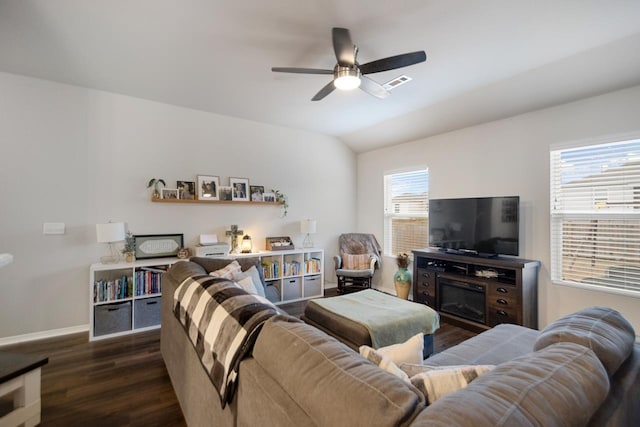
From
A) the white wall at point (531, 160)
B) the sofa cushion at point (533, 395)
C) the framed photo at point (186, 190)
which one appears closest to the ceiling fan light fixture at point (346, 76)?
the sofa cushion at point (533, 395)

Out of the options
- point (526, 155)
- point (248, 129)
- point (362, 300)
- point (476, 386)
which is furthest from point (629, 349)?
point (248, 129)

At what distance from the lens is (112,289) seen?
3.14m

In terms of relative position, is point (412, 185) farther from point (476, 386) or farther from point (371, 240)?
point (476, 386)

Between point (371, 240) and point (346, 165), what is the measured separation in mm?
1539

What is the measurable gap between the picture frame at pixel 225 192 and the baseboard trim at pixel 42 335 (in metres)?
2.18

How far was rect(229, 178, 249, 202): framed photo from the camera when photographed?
4.27 metres

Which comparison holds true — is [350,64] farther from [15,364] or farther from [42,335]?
[42,335]

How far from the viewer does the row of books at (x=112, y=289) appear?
3.07m

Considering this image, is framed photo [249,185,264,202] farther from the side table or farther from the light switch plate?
the side table

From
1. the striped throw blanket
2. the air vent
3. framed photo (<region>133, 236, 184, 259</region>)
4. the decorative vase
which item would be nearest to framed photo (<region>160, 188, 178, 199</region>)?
framed photo (<region>133, 236, 184, 259</region>)

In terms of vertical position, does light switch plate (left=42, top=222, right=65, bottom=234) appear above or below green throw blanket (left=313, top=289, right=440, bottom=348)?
above

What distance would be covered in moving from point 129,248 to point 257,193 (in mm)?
1827

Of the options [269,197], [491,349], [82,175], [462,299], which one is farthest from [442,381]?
[82,175]

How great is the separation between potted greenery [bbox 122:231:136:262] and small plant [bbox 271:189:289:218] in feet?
6.68
